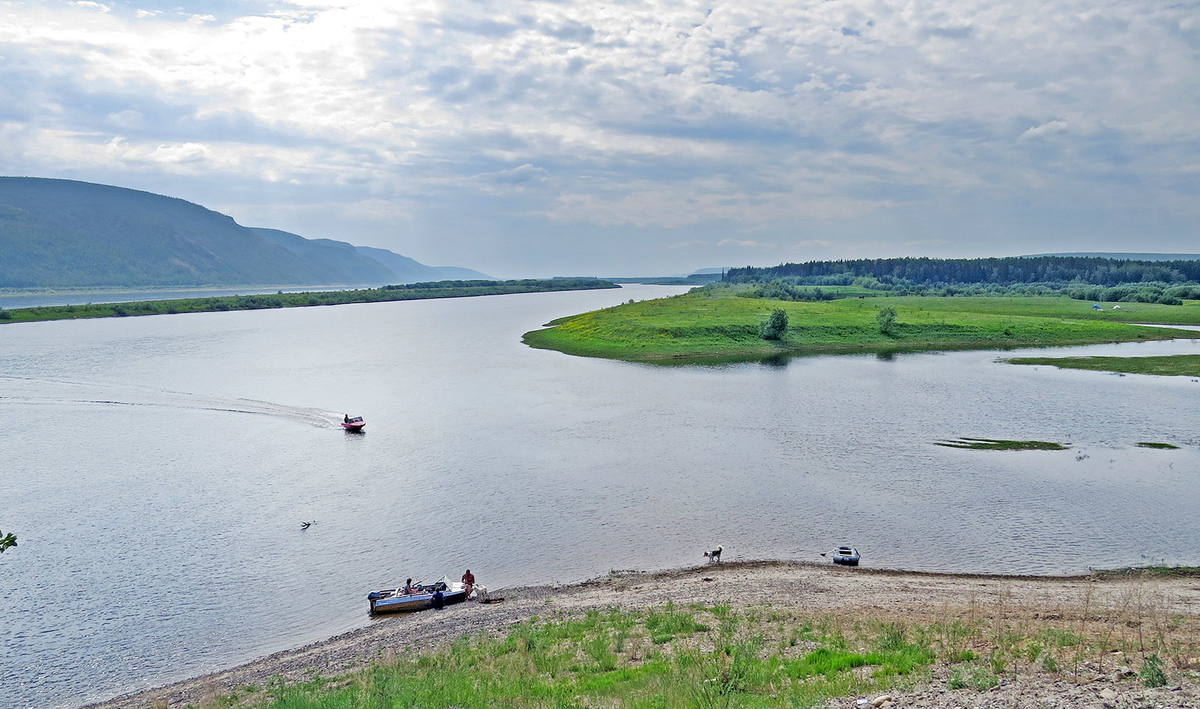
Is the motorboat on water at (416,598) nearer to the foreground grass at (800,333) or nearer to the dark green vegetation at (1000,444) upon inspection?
the dark green vegetation at (1000,444)

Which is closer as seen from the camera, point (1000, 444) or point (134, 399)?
point (1000, 444)

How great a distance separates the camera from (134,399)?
67.3 metres

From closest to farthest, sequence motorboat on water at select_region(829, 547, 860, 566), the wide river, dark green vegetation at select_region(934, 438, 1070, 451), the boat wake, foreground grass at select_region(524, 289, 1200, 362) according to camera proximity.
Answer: the wide river → motorboat on water at select_region(829, 547, 860, 566) → dark green vegetation at select_region(934, 438, 1070, 451) → the boat wake → foreground grass at select_region(524, 289, 1200, 362)

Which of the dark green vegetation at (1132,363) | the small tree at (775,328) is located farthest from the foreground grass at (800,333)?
the dark green vegetation at (1132,363)

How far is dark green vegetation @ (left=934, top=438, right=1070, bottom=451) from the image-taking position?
43.8 m

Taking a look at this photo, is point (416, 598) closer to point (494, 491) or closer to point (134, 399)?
point (494, 491)

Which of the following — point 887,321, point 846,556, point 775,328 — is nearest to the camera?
point 846,556

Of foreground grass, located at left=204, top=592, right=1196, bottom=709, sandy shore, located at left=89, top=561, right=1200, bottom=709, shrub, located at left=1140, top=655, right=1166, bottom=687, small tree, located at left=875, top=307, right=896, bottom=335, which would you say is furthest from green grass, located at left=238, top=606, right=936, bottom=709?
small tree, located at left=875, top=307, right=896, bottom=335

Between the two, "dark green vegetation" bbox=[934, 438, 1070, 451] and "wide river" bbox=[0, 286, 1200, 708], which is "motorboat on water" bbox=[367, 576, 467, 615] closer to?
"wide river" bbox=[0, 286, 1200, 708]

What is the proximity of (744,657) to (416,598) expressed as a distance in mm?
13469

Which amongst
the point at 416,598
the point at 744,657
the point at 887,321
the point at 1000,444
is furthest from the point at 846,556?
the point at 887,321

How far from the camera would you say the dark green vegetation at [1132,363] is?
73188 millimetres

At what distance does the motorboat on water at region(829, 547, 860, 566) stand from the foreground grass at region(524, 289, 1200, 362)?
6308 cm

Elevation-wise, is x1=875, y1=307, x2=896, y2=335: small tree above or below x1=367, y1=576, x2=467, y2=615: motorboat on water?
above
